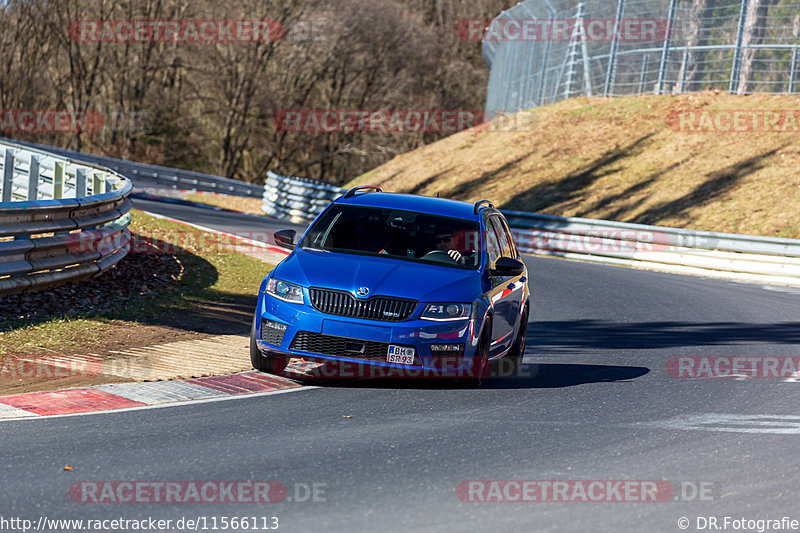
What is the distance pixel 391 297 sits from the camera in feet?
27.7

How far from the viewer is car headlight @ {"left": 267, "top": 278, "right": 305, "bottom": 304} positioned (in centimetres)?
856

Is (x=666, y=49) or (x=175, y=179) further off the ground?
(x=666, y=49)

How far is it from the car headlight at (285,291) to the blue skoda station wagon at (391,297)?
0.01 metres

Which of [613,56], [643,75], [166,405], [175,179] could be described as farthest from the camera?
[175,179]

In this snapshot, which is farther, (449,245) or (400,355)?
(449,245)

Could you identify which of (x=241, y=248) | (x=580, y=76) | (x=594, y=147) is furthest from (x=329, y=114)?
(x=241, y=248)

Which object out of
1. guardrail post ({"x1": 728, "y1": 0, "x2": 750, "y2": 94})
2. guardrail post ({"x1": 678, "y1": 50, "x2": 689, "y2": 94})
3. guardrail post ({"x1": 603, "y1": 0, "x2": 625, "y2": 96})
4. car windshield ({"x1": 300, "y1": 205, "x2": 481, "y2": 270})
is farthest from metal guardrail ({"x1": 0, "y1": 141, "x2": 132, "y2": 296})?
guardrail post ({"x1": 603, "y1": 0, "x2": 625, "y2": 96})

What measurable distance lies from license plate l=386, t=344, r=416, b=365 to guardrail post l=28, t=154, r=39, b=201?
14.0 metres

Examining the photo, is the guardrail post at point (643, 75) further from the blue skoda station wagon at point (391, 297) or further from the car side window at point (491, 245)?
the blue skoda station wagon at point (391, 297)

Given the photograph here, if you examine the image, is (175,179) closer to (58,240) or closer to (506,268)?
(58,240)

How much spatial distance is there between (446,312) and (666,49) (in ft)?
91.1

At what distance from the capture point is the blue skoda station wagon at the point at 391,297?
8398 mm

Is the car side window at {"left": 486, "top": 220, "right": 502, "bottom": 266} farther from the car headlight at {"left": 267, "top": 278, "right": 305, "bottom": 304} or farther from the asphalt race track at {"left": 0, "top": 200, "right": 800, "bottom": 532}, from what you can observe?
the car headlight at {"left": 267, "top": 278, "right": 305, "bottom": 304}

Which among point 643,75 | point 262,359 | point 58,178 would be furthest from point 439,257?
point 643,75
